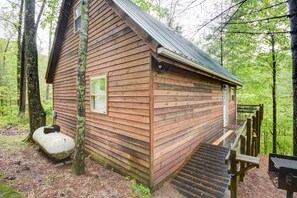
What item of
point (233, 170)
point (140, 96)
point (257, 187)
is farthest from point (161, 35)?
point (257, 187)

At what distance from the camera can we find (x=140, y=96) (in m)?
4.19

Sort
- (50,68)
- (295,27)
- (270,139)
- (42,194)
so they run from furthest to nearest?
(270,139) → (50,68) → (295,27) → (42,194)

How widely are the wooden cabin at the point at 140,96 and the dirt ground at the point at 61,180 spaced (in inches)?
17.5

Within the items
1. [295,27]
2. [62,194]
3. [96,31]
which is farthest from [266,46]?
[62,194]

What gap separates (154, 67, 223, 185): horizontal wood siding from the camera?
4.20 meters

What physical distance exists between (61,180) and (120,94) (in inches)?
103

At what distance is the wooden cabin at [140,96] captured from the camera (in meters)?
4.02

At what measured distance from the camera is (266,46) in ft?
35.9

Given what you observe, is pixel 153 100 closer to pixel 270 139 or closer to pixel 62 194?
pixel 62 194

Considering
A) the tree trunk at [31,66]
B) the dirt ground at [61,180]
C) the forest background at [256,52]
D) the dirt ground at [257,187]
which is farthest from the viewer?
the forest background at [256,52]

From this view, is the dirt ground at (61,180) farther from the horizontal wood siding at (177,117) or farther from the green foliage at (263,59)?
the green foliage at (263,59)

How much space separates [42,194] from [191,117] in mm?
4553

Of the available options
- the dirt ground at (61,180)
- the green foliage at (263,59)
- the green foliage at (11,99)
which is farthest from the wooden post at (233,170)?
the green foliage at (11,99)

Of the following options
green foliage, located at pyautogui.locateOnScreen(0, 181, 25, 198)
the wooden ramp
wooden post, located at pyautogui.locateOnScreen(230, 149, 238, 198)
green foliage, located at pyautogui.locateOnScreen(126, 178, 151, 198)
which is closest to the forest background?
wooden post, located at pyautogui.locateOnScreen(230, 149, 238, 198)
